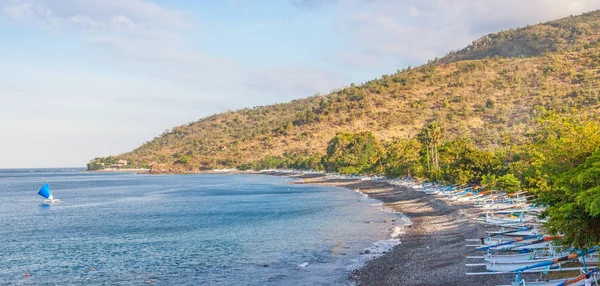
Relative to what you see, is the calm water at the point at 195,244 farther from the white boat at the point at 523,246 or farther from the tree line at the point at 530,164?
the tree line at the point at 530,164

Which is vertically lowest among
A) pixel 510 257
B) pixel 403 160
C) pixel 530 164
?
pixel 510 257

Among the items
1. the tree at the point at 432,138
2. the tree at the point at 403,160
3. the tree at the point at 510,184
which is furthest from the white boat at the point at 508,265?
the tree at the point at 403,160

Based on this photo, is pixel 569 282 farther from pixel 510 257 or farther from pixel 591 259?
pixel 510 257

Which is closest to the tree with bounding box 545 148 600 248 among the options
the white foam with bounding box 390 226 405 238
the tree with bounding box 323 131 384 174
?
the white foam with bounding box 390 226 405 238

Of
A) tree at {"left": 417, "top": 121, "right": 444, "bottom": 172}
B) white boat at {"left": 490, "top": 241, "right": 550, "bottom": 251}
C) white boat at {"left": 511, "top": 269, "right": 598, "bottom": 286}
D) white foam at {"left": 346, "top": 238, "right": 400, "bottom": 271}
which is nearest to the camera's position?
white boat at {"left": 511, "top": 269, "right": 598, "bottom": 286}

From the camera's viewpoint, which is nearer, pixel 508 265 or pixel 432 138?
pixel 508 265

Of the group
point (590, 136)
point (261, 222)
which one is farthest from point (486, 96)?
point (590, 136)

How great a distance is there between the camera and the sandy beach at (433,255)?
2342 cm

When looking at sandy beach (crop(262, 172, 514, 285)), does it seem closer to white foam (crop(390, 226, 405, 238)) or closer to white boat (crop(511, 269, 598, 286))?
white foam (crop(390, 226, 405, 238))

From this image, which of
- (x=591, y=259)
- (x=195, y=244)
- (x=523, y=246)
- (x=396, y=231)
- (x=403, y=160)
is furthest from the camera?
(x=403, y=160)

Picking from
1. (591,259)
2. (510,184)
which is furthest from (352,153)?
(591,259)

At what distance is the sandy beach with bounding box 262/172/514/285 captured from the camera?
23.4 m

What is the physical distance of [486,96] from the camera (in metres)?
175

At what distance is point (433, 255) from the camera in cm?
2922
